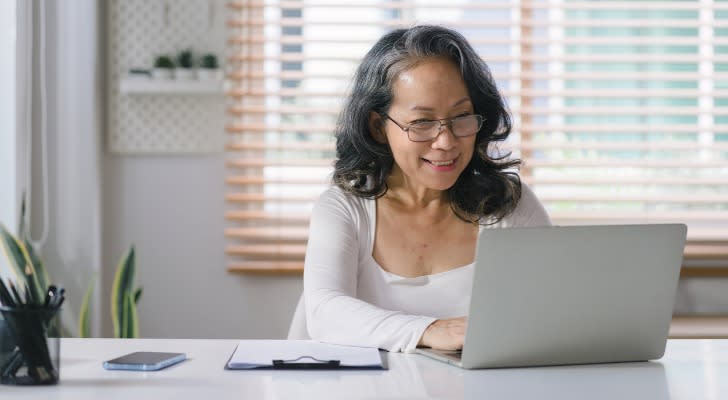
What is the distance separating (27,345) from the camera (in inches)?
48.0

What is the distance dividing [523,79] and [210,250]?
1356 millimetres

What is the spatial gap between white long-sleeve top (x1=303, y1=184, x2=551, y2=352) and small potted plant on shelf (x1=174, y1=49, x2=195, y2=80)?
57.1 inches

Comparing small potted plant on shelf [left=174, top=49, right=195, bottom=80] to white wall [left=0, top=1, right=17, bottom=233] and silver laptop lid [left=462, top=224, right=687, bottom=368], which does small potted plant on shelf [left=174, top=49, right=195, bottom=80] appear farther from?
Result: silver laptop lid [left=462, top=224, right=687, bottom=368]

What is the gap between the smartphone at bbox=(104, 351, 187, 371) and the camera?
133cm

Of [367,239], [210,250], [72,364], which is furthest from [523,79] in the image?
[72,364]

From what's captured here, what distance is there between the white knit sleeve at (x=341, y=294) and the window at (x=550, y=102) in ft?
4.65

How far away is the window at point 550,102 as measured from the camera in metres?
3.38

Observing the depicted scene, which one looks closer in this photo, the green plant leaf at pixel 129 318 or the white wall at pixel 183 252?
the green plant leaf at pixel 129 318

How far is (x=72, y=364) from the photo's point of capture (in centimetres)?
137

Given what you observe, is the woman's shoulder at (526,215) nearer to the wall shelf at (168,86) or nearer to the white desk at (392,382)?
the white desk at (392,382)

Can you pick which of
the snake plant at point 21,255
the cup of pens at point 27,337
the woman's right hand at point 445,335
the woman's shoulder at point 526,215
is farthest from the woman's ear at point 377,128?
the snake plant at point 21,255

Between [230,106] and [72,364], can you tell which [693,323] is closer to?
[230,106]

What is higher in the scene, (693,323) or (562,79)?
(562,79)

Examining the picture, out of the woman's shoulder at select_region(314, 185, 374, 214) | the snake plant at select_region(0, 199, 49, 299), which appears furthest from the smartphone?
the snake plant at select_region(0, 199, 49, 299)
